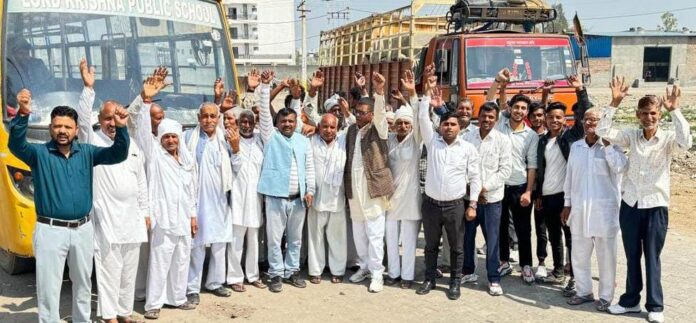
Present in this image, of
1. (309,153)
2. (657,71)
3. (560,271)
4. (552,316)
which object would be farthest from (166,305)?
(657,71)

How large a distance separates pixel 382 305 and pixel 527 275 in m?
1.49

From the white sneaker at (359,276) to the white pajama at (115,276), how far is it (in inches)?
80.4

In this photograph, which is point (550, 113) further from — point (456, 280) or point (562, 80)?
point (562, 80)

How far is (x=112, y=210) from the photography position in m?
4.04

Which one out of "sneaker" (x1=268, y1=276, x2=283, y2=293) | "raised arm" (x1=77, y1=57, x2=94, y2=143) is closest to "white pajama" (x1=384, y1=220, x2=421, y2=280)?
"sneaker" (x1=268, y1=276, x2=283, y2=293)

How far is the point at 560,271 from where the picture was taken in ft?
18.0

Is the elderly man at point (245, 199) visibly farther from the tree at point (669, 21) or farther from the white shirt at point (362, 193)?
the tree at point (669, 21)

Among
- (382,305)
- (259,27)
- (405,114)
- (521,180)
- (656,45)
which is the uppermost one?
(259,27)

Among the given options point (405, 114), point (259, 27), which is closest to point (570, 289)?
point (405, 114)

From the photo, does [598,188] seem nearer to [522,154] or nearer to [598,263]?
[598,263]

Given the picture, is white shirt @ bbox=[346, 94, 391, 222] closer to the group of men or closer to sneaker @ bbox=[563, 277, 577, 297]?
the group of men

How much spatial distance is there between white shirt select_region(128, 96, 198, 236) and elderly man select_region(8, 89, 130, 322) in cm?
57

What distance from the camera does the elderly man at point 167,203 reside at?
441 centimetres

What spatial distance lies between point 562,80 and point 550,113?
3.86 m
